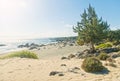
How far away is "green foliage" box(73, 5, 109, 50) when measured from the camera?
41531 mm

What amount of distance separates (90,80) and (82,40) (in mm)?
30112

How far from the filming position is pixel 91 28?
137ft

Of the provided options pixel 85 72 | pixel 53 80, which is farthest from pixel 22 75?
pixel 85 72

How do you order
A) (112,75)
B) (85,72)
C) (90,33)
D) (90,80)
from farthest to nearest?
(90,33) → (85,72) → (112,75) → (90,80)

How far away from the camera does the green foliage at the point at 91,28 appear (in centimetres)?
4153

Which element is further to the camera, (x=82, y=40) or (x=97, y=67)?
(x=82, y=40)

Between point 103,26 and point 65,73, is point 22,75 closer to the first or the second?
point 65,73

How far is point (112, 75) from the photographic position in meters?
14.8

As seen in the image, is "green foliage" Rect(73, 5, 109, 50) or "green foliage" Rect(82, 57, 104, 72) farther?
"green foliage" Rect(73, 5, 109, 50)

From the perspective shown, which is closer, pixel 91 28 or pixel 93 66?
pixel 93 66

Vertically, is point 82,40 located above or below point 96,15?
below

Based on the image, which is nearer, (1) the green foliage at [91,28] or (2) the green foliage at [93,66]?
(2) the green foliage at [93,66]

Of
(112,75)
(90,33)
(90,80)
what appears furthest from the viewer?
(90,33)

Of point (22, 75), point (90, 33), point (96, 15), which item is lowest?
point (22, 75)
